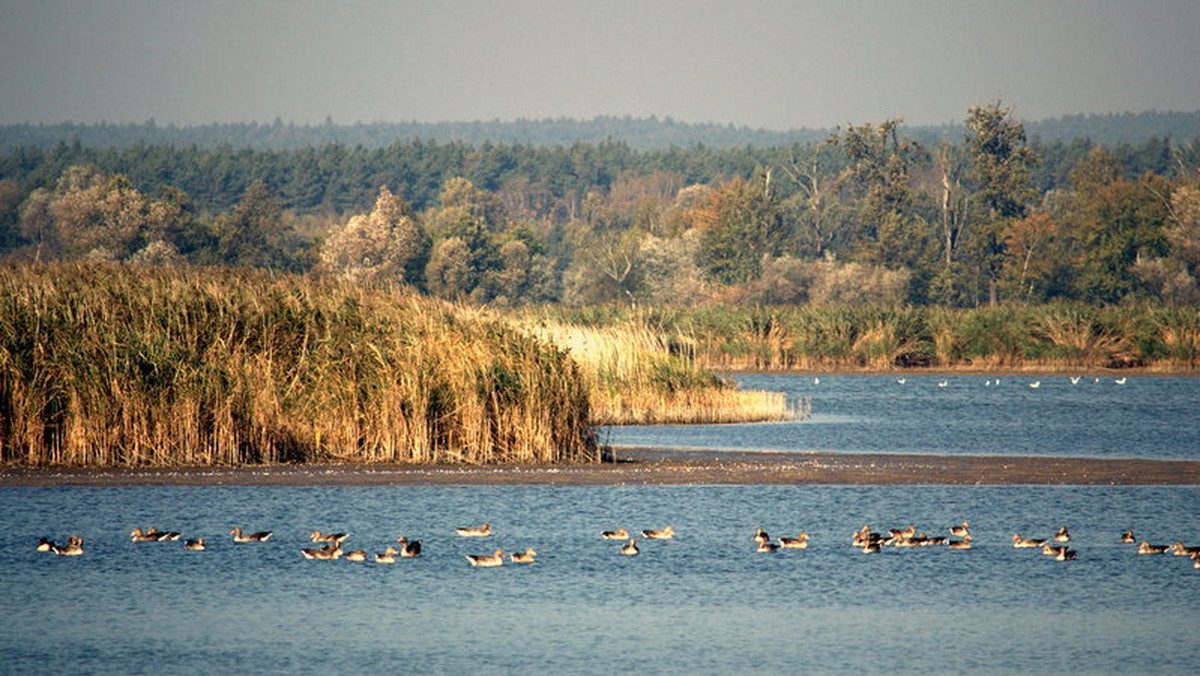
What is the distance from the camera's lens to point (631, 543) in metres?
22.9

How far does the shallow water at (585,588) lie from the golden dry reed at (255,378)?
5.61ft

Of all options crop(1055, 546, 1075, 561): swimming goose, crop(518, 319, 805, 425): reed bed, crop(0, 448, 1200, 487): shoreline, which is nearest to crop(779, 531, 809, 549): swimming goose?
crop(1055, 546, 1075, 561): swimming goose

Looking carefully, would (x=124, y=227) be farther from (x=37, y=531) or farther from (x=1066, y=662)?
(x=1066, y=662)

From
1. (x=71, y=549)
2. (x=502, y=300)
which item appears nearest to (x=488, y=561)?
(x=71, y=549)

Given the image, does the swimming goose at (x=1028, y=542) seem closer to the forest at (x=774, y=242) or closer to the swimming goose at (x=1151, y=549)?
the swimming goose at (x=1151, y=549)

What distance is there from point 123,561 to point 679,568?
6863 millimetres

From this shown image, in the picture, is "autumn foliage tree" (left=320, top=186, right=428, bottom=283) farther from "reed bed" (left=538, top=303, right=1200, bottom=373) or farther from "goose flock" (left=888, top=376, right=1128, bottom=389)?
"goose flock" (left=888, top=376, right=1128, bottom=389)

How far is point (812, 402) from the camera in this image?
5444 centimetres

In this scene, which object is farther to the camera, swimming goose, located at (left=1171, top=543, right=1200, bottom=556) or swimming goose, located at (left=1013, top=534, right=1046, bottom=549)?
swimming goose, located at (left=1013, top=534, right=1046, bottom=549)

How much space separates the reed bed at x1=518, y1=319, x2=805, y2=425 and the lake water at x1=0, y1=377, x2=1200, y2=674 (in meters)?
12.6

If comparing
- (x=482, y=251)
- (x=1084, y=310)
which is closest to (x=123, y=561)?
(x=1084, y=310)

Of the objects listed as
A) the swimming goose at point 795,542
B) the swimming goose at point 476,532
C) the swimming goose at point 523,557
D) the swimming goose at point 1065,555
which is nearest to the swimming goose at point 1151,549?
the swimming goose at point 1065,555

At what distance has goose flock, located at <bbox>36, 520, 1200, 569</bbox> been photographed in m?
22.0

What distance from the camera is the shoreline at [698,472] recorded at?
91.0ft
